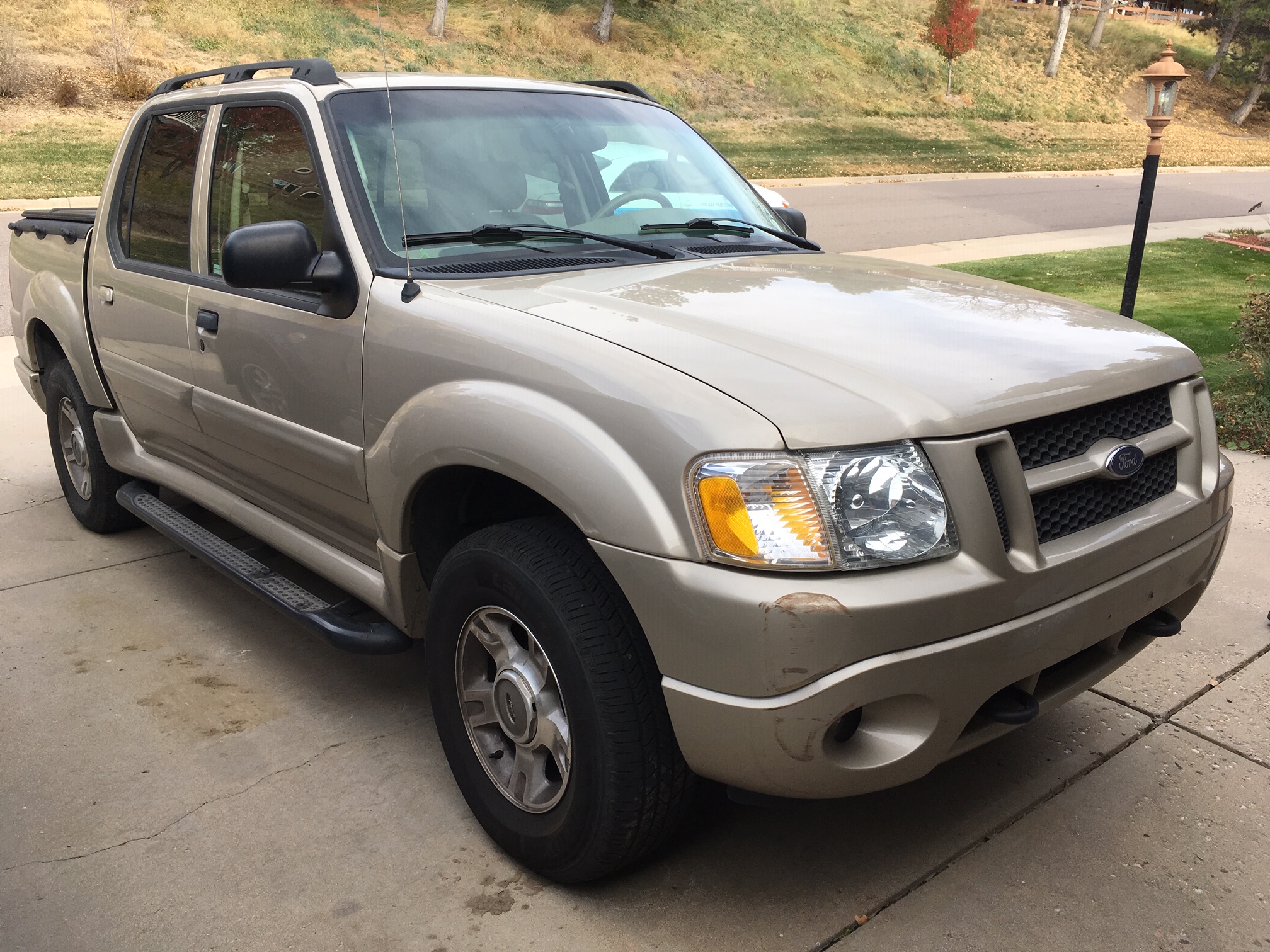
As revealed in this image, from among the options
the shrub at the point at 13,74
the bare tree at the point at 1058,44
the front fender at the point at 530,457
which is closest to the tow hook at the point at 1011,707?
the front fender at the point at 530,457

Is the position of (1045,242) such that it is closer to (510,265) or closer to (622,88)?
(622,88)

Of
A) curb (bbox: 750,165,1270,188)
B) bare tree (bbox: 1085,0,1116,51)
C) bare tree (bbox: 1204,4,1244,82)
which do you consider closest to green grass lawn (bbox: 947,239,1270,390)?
curb (bbox: 750,165,1270,188)

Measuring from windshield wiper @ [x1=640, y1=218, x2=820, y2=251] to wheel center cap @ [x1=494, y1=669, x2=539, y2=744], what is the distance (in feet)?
4.84

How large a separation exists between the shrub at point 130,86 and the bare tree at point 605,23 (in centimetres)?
1897

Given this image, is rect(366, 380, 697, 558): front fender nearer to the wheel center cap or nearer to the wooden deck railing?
the wheel center cap

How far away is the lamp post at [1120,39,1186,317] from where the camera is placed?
6867mm

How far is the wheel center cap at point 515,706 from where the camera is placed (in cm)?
261

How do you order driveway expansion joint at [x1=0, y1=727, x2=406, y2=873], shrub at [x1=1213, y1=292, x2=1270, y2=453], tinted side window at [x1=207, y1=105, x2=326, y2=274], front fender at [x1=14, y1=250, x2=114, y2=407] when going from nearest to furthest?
driveway expansion joint at [x1=0, y1=727, x2=406, y2=873]
tinted side window at [x1=207, y1=105, x2=326, y2=274]
front fender at [x1=14, y1=250, x2=114, y2=407]
shrub at [x1=1213, y1=292, x2=1270, y2=453]

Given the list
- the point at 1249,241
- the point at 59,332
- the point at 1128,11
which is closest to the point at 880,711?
the point at 59,332

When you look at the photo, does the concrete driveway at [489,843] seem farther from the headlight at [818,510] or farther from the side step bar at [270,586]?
the headlight at [818,510]

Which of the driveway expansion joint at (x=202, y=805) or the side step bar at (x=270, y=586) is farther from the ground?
the side step bar at (x=270, y=586)

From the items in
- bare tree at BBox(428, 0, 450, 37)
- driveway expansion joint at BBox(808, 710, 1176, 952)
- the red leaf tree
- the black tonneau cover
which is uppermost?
the red leaf tree

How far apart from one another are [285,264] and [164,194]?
153 centimetres

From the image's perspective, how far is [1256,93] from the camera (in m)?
47.9
